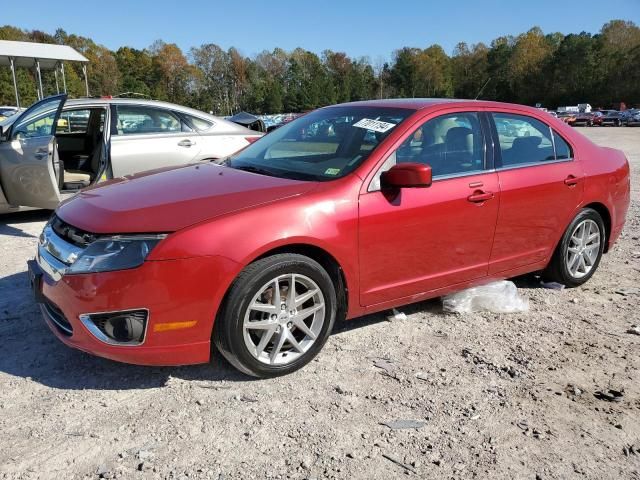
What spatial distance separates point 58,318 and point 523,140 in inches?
138

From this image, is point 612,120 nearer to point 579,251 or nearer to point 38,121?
point 579,251

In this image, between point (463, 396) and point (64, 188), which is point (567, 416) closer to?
point (463, 396)

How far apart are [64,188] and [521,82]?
10635cm

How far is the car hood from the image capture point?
9.43 feet

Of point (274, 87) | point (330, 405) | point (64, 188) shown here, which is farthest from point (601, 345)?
point (274, 87)

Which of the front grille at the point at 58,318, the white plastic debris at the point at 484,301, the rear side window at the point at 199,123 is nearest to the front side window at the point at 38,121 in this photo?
the rear side window at the point at 199,123

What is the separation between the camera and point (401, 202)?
3.44 m

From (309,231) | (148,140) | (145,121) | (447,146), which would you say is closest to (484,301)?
(447,146)

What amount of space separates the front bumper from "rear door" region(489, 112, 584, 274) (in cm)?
223

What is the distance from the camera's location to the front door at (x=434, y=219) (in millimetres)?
3391

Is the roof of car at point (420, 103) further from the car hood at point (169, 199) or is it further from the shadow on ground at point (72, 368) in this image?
the shadow on ground at point (72, 368)

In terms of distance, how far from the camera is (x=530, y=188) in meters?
4.12

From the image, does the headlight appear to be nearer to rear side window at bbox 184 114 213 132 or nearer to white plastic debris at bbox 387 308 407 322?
white plastic debris at bbox 387 308 407 322

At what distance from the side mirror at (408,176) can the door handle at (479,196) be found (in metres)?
0.63
